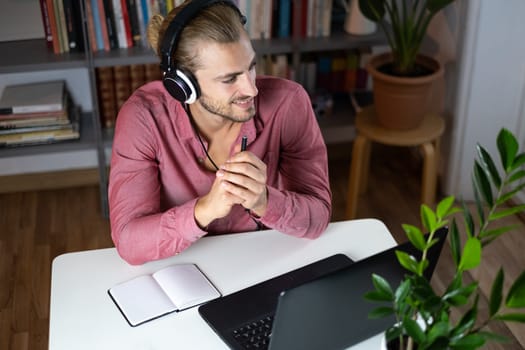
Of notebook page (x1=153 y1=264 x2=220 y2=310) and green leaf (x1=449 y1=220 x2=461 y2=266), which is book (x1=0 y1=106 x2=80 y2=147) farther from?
green leaf (x1=449 y1=220 x2=461 y2=266)

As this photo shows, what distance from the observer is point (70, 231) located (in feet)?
9.23

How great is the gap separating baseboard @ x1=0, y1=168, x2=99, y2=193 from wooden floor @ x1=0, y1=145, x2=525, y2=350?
3 cm

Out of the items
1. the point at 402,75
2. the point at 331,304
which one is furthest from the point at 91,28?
the point at 331,304

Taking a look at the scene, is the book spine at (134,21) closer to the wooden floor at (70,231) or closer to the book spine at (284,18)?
the book spine at (284,18)

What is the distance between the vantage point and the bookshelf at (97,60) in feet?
8.55

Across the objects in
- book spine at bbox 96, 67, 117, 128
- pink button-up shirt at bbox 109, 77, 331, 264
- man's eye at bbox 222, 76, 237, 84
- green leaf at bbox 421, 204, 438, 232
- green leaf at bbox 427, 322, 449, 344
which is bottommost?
book spine at bbox 96, 67, 117, 128

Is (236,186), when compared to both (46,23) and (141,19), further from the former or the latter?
(46,23)

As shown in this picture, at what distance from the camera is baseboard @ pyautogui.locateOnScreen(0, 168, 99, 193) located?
120 inches

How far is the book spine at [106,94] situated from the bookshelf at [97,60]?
4cm

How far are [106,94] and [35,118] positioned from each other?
0.28 metres

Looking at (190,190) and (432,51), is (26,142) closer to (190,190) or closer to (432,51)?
(190,190)

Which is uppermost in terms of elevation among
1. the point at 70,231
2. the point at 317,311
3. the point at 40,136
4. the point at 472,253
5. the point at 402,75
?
the point at 472,253

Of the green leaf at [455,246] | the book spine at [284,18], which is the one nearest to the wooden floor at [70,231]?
the book spine at [284,18]

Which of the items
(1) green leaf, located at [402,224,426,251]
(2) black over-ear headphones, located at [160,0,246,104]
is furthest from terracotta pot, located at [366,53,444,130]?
(1) green leaf, located at [402,224,426,251]
